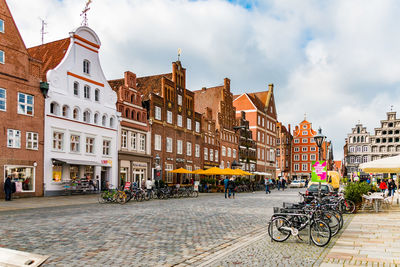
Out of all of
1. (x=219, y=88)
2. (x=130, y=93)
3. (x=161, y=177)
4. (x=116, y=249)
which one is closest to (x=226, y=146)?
(x=219, y=88)

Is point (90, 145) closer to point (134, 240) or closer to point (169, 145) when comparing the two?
point (169, 145)

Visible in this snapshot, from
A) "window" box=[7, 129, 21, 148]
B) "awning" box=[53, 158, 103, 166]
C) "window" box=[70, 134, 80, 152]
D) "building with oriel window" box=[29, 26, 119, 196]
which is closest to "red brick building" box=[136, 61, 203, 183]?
"building with oriel window" box=[29, 26, 119, 196]

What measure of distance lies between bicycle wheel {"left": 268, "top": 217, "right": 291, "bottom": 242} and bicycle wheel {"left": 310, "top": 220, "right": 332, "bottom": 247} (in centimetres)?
57

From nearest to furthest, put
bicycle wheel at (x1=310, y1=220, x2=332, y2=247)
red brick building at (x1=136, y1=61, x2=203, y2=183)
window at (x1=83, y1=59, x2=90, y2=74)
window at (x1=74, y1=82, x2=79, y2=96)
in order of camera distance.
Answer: bicycle wheel at (x1=310, y1=220, x2=332, y2=247)
window at (x1=74, y1=82, x2=79, y2=96)
window at (x1=83, y1=59, x2=90, y2=74)
red brick building at (x1=136, y1=61, x2=203, y2=183)

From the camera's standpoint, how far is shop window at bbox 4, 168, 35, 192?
26938mm

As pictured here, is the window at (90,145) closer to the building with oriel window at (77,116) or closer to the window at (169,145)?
the building with oriel window at (77,116)

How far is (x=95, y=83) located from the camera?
35375 millimetres

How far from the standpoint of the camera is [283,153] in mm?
102625

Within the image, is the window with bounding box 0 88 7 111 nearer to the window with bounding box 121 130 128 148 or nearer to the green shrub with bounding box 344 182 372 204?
the window with bounding box 121 130 128 148

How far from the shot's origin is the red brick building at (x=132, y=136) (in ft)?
127

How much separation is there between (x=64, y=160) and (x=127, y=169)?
9083 mm

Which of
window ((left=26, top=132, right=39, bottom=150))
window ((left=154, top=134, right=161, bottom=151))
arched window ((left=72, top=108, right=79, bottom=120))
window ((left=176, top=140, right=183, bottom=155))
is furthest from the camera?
window ((left=176, top=140, right=183, bottom=155))

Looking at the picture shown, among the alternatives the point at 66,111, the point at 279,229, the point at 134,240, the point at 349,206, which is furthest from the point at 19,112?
the point at 279,229

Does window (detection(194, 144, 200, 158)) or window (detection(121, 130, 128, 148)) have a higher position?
window (detection(121, 130, 128, 148))
